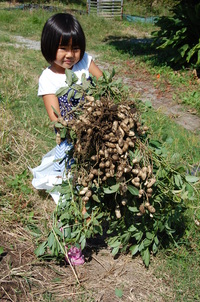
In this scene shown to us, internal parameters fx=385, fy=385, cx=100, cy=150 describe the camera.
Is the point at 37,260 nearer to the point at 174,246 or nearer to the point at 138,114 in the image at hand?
the point at 174,246

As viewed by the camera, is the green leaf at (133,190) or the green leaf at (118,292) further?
the green leaf at (118,292)

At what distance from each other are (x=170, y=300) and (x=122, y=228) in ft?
1.83

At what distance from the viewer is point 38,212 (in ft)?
10.9

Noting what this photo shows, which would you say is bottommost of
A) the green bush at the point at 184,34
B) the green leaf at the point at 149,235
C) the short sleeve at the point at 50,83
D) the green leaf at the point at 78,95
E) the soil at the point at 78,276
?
the soil at the point at 78,276

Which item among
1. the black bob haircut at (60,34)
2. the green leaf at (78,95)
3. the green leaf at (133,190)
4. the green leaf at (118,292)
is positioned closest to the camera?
the green leaf at (133,190)

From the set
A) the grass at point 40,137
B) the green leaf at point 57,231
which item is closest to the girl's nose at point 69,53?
the grass at point 40,137

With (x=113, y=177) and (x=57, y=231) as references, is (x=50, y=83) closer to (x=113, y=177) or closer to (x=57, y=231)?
(x=113, y=177)

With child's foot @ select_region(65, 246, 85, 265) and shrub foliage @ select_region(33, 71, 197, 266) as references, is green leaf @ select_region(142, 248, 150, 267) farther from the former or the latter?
child's foot @ select_region(65, 246, 85, 265)

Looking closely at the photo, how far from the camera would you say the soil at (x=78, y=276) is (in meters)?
2.54

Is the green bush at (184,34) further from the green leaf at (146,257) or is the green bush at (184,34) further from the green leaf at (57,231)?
the green leaf at (57,231)

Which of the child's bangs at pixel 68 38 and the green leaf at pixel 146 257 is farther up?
the child's bangs at pixel 68 38

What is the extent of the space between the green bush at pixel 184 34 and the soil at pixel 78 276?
5.60 m

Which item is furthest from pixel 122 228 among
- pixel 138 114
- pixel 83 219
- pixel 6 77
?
pixel 6 77

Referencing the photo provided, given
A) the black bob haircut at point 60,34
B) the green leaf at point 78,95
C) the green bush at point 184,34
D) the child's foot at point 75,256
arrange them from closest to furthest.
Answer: the green leaf at point 78,95 → the black bob haircut at point 60,34 → the child's foot at point 75,256 → the green bush at point 184,34
